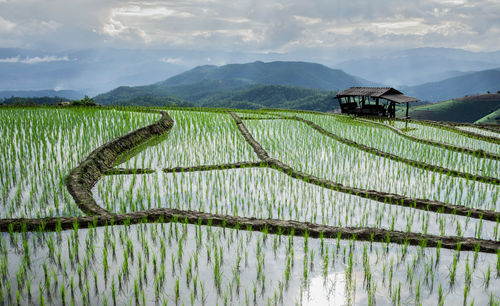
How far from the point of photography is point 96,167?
548 cm

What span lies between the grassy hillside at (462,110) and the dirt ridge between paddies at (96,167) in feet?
230

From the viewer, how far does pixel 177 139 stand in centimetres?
844

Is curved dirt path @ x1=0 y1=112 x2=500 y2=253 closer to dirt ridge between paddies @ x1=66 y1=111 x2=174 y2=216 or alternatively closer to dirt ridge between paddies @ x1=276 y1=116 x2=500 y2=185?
dirt ridge between paddies @ x1=66 y1=111 x2=174 y2=216

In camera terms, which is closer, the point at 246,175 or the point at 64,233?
the point at 64,233

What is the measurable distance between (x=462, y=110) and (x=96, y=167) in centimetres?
8128

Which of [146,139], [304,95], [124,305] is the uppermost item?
[304,95]

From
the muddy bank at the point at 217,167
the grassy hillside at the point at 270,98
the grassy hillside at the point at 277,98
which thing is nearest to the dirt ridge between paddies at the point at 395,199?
the muddy bank at the point at 217,167

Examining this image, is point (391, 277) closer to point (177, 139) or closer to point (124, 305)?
point (124, 305)

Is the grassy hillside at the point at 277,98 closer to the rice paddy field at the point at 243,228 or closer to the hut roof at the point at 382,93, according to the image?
the hut roof at the point at 382,93

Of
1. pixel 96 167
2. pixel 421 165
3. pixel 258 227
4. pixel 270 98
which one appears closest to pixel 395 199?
pixel 258 227

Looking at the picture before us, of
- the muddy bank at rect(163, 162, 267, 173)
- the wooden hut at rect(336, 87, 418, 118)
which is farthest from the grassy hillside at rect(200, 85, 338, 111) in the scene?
the muddy bank at rect(163, 162, 267, 173)

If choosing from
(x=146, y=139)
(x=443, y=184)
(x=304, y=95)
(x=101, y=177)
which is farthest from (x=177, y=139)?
(x=304, y=95)

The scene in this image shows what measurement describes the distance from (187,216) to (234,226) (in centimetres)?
52

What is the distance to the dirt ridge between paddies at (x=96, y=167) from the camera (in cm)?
387
